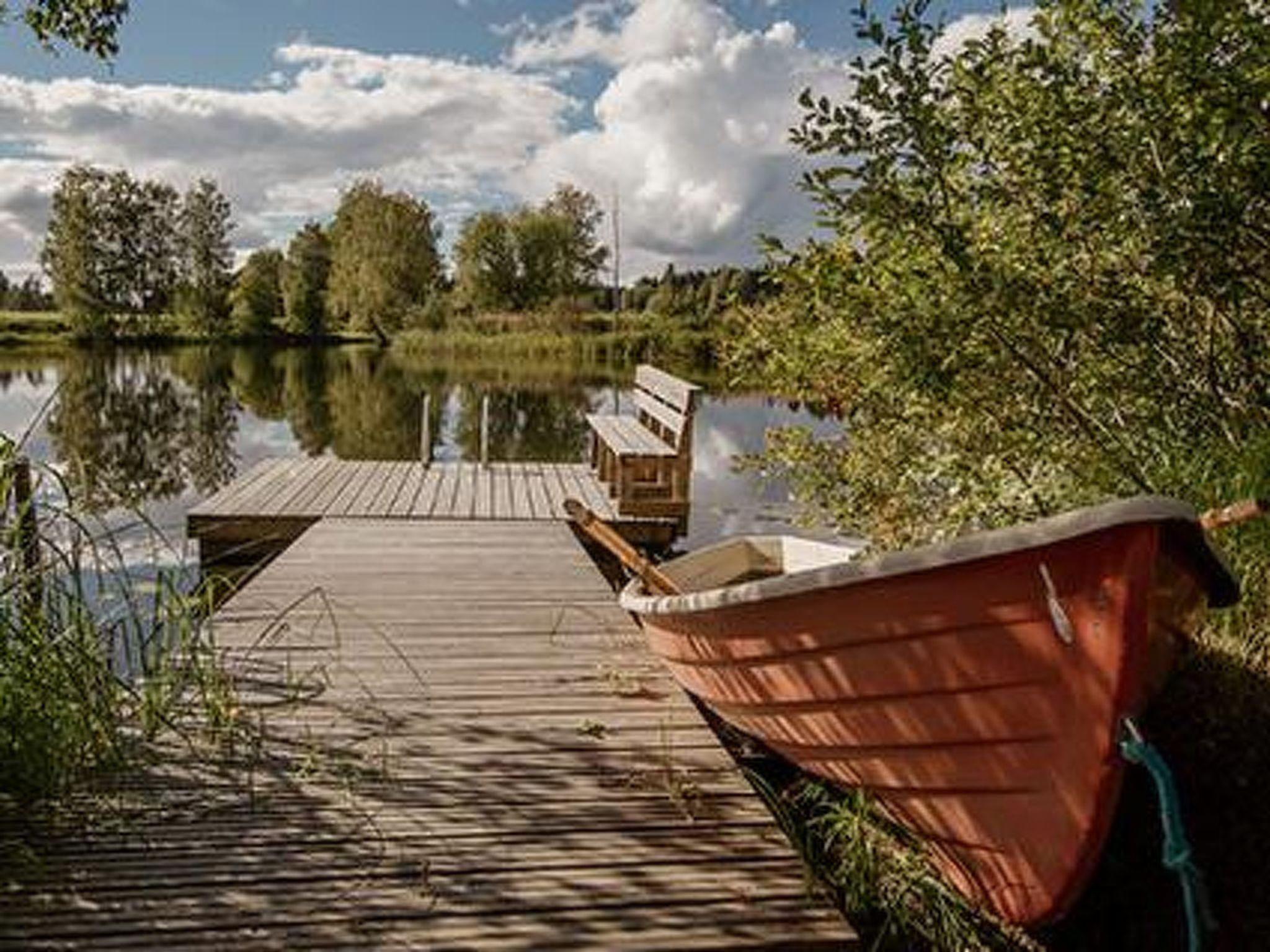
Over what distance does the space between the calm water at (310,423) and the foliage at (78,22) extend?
Answer: 210 centimetres

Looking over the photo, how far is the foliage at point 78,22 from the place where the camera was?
5.80 metres

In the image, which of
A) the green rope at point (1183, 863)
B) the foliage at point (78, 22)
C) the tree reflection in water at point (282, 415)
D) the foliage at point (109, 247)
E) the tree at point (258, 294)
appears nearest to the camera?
the green rope at point (1183, 863)

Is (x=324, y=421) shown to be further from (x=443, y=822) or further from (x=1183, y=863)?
(x=1183, y=863)

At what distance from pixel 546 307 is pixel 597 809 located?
4185 cm

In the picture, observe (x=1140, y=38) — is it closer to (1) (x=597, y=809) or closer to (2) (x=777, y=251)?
(2) (x=777, y=251)

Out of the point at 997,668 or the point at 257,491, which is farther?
the point at 257,491

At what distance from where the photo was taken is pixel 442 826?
300cm

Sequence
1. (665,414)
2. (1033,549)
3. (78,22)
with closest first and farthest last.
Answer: (1033,549) → (78,22) → (665,414)

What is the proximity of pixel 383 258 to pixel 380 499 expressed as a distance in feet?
132

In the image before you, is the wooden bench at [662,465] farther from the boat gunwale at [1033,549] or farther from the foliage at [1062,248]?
the boat gunwale at [1033,549]

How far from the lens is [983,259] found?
11.2 ft

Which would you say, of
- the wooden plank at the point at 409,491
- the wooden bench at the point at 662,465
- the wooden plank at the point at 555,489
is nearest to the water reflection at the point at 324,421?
the wooden bench at the point at 662,465

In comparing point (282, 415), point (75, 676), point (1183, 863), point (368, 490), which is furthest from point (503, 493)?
point (282, 415)

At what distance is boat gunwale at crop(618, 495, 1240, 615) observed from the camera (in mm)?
2283
